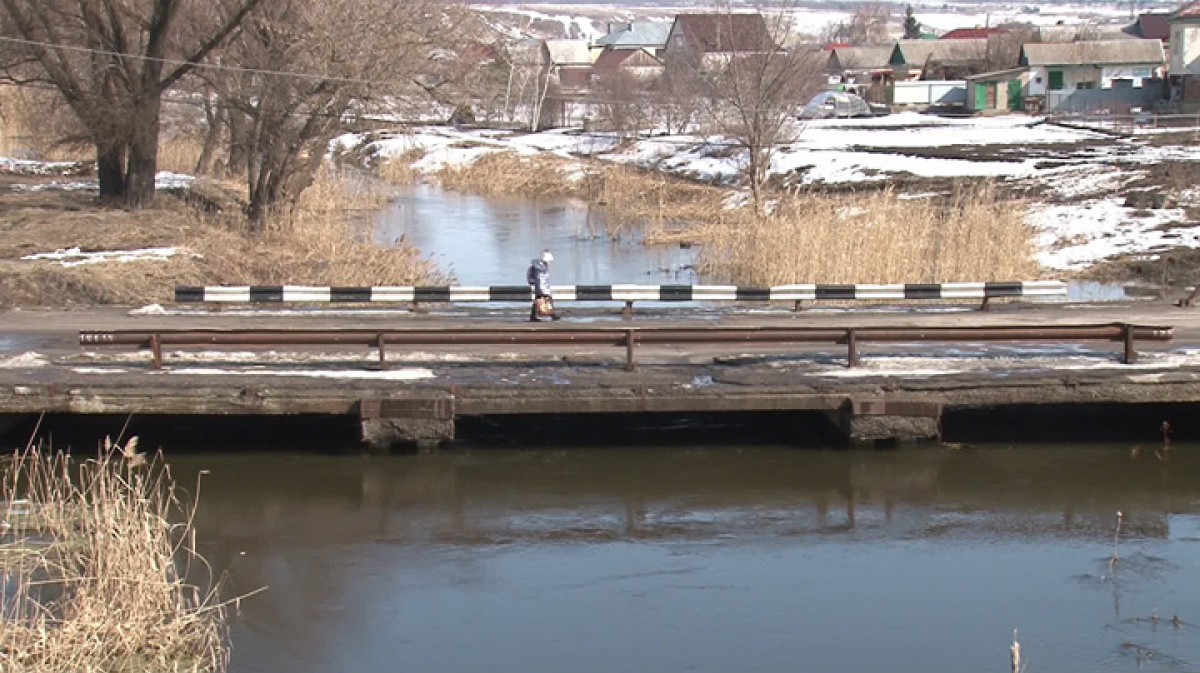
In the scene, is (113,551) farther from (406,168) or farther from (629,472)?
(406,168)

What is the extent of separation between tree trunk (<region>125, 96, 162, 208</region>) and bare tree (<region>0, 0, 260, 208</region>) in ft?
0.07

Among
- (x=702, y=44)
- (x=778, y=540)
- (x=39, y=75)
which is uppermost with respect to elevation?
(x=702, y=44)

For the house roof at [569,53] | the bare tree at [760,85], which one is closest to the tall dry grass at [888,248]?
the bare tree at [760,85]

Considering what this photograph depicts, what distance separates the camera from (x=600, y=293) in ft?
64.1

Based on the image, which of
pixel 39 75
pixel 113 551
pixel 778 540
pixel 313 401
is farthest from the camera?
pixel 39 75

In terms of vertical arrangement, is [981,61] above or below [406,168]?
above

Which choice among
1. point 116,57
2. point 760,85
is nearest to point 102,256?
point 116,57

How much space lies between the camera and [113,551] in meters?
9.84

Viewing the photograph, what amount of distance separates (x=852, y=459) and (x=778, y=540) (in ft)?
9.33

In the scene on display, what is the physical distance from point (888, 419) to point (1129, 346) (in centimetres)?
292

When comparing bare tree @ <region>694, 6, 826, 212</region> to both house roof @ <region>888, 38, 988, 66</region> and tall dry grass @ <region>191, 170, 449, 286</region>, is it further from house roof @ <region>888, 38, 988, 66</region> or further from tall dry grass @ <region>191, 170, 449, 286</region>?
house roof @ <region>888, 38, 988, 66</region>

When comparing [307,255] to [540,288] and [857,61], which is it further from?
[857,61]

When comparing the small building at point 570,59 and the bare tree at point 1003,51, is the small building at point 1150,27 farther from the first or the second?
the small building at point 570,59

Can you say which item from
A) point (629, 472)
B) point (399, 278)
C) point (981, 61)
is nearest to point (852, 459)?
point (629, 472)
